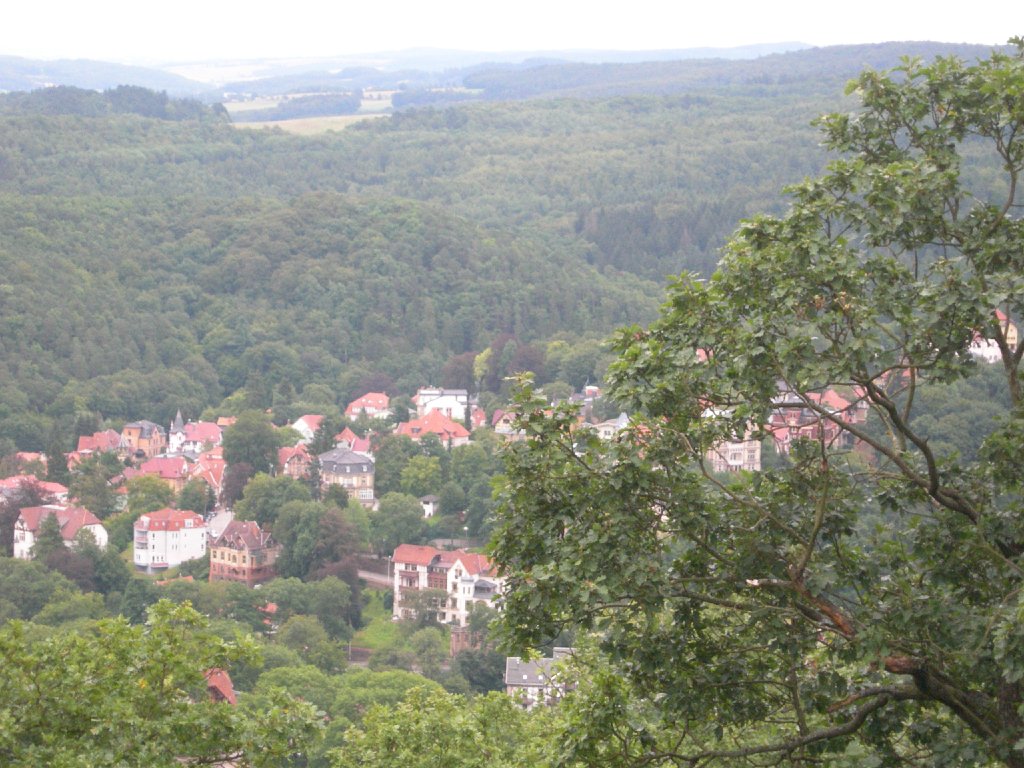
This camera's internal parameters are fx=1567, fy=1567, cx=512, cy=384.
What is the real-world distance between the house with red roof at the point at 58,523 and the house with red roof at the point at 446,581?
10.8 meters

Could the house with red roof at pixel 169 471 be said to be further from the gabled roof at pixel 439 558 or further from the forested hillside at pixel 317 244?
the gabled roof at pixel 439 558

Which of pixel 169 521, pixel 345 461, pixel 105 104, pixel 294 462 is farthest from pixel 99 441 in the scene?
pixel 105 104

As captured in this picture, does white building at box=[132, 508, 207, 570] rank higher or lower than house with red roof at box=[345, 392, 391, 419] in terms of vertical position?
higher

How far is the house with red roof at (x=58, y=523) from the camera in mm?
52250

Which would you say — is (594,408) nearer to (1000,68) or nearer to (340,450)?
(340,450)

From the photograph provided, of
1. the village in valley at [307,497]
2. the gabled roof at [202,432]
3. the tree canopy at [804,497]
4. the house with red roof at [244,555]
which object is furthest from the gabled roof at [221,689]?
the gabled roof at [202,432]

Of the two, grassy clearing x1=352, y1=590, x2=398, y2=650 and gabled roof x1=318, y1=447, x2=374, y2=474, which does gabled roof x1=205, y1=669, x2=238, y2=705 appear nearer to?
grassy clearing x1=352, y1=590, x2=398, y2=650

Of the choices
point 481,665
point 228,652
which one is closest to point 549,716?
point 228,652

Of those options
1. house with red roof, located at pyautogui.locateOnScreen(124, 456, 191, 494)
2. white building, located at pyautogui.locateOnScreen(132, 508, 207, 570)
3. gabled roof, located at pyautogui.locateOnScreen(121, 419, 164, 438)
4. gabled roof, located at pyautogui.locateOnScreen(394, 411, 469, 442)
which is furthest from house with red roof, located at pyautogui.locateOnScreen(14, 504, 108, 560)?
gabled roof, located at pyautogui.locateOnScreen(394, 411, 469, 442)

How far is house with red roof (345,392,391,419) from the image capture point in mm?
78137

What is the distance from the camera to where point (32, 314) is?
8406 centimetres

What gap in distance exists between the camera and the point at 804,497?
9.09 meters

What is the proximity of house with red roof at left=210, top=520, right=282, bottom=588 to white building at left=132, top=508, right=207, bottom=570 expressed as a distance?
0.94 metres

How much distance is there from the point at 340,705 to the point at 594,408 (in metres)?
33.0
